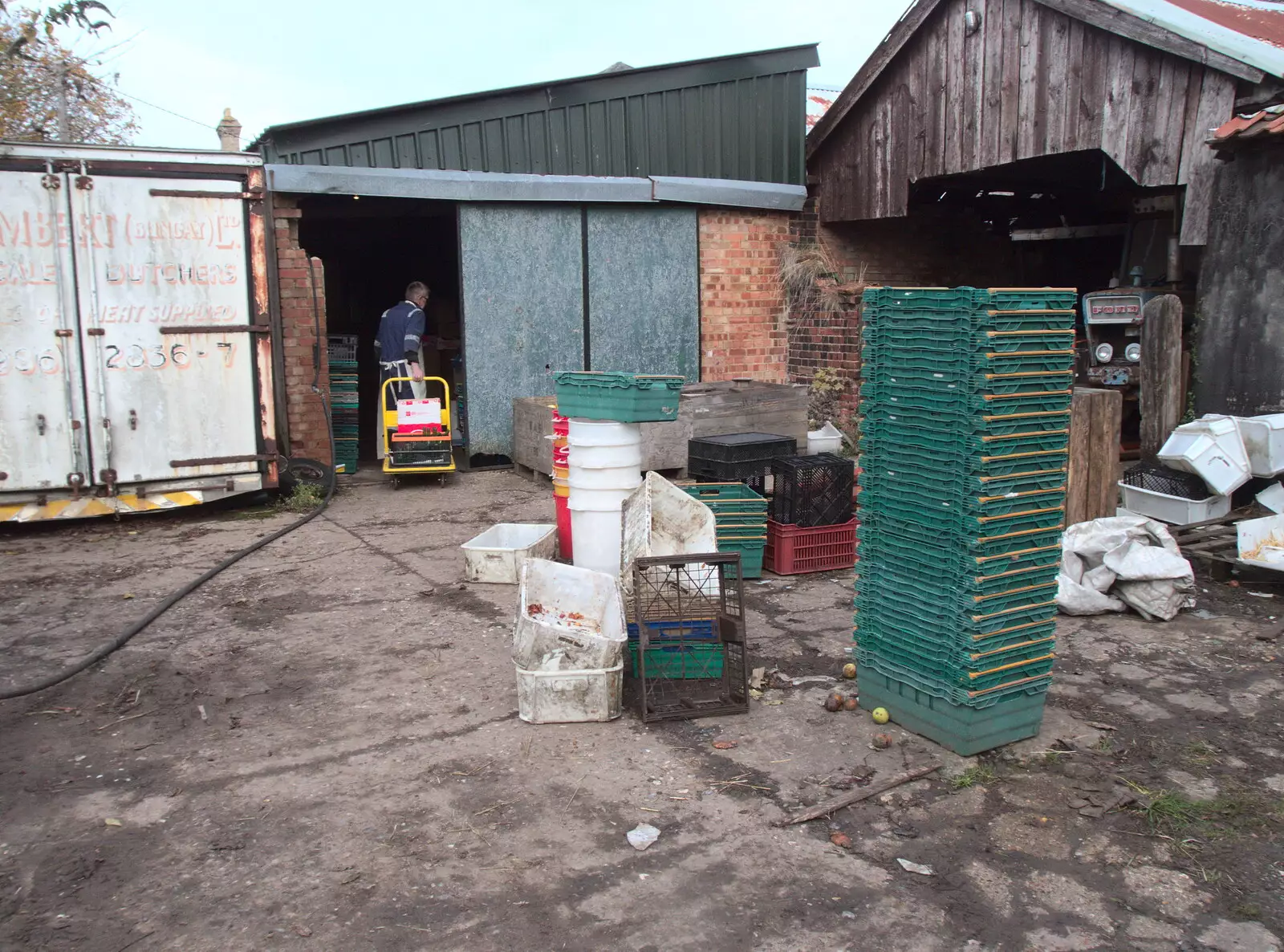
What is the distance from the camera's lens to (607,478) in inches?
240

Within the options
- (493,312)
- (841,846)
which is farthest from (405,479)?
(841,846)

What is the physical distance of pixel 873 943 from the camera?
3.05m

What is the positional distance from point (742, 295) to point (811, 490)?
5.75 m

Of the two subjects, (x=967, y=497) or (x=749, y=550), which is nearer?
(x=967, y=497)

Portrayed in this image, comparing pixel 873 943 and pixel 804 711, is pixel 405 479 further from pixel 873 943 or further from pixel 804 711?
pixel 873 943

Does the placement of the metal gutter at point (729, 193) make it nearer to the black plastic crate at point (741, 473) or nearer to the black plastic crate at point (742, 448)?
the black plastic crate at point (742, 448)

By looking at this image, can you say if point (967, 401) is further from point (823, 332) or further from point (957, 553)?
point (823, 332)

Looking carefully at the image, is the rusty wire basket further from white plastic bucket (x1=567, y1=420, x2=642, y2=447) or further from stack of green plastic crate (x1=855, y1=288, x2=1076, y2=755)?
white plastic bucket (x1=567, y1=420, x2=642, y2=447)

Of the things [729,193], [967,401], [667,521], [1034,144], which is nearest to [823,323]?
[729,193]

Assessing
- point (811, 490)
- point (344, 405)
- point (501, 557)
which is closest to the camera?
point (501, 557)

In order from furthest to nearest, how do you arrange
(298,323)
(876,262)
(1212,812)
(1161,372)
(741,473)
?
(876,262) → (298,323) → (1161,372) → (741,473) → (1212,812)

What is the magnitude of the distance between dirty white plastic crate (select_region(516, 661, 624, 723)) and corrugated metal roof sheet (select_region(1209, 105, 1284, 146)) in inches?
260

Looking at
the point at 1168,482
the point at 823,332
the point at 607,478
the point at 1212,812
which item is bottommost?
the point at 1212,812

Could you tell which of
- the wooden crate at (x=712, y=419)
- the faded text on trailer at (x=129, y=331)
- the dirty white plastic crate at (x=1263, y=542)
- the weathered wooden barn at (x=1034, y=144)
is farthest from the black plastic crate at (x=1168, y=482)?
the faded text on trailer at (x=129, y=331)
